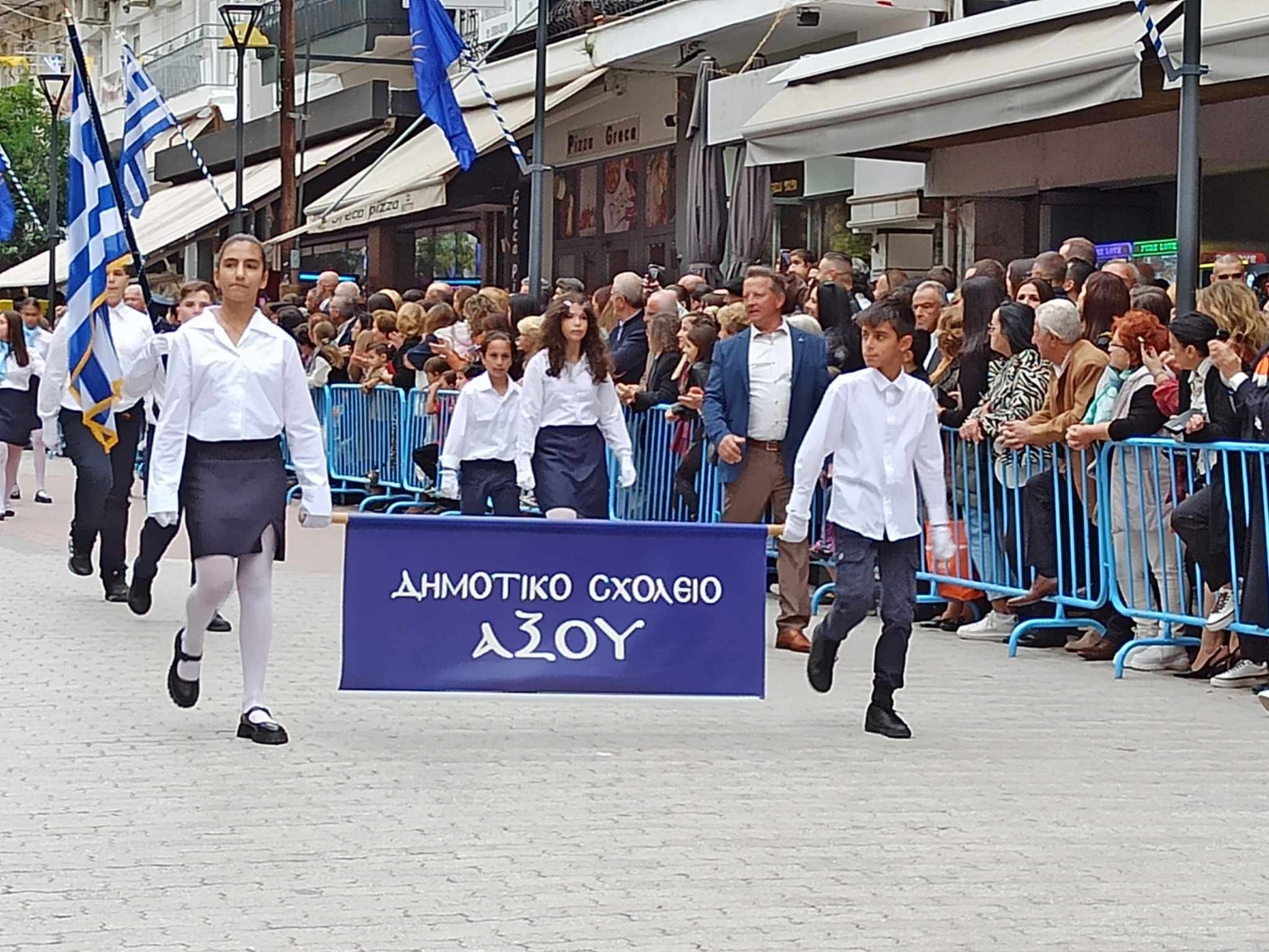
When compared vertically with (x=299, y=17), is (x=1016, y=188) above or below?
below

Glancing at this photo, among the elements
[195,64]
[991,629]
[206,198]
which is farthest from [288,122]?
[195,64]

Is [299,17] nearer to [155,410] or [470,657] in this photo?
[155,410]

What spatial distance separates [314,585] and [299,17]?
24.0m

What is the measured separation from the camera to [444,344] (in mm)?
16781

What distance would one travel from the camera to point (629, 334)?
1419 cm

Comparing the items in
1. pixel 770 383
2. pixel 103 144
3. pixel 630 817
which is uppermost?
pixel 103 144

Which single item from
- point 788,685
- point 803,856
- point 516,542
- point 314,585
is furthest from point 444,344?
point 803,856

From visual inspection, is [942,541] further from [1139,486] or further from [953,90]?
[953,90]

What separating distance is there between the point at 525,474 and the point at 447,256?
870 inches

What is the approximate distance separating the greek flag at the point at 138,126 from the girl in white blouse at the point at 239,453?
533 inches

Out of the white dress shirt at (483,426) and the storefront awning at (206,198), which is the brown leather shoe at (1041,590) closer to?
the white dress shirt at (483,426)

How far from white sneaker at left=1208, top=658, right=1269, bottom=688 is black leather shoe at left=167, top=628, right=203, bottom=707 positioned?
454 centimetres

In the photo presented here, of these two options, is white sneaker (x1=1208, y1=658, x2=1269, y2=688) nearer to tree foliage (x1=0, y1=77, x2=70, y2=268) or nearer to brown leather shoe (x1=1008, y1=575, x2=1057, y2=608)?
brown leather shoe (x1=1008, y1=575, x2=1057, y2=608)

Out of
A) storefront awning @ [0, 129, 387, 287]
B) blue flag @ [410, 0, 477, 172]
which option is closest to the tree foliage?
storefront awning @ [0, 129, 387, 287]
